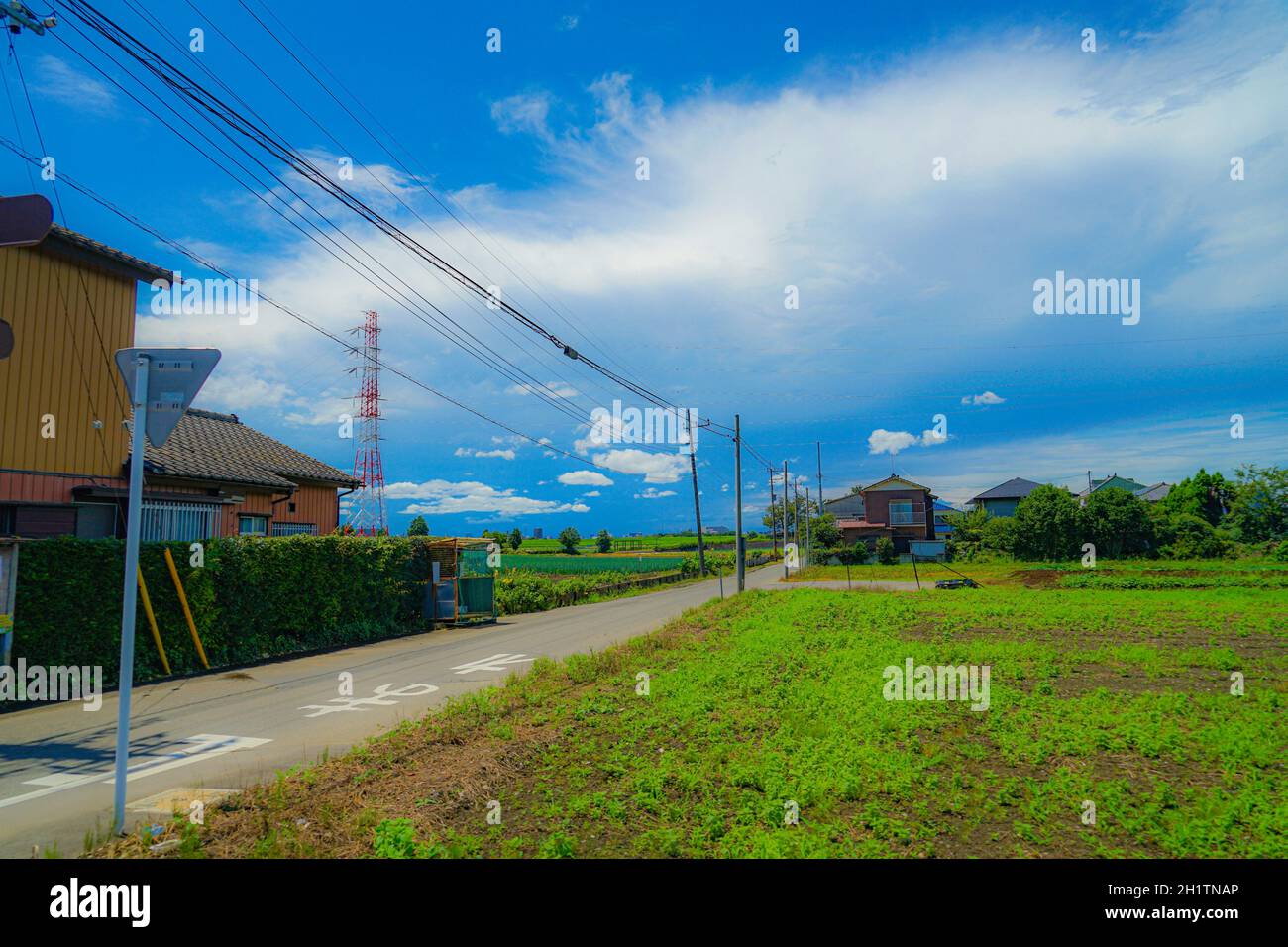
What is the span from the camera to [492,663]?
14430mm

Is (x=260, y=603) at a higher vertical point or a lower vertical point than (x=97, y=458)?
lower

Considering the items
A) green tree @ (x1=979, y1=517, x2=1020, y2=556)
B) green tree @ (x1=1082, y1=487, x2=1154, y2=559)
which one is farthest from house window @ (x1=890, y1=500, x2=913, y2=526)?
green tree @ (x1=1082, y1=487, x2=1154, y2=559)

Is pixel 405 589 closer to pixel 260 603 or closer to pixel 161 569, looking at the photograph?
pixel 260 603

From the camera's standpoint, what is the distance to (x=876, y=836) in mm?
5043

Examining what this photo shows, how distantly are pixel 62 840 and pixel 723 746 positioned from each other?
563 cm

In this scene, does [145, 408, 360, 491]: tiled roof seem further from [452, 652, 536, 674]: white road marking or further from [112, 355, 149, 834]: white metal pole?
[112, 355, 149, 834]: white metal pole

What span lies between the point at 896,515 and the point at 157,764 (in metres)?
71.1

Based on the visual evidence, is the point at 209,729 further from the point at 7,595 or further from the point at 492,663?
the point at 492,663

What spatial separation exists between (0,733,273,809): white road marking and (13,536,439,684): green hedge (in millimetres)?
4551

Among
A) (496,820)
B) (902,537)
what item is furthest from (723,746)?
(902,537)

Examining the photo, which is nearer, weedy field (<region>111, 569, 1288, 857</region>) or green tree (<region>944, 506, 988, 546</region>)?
weedy field (<region>111, 569, 1288, 857</region>)

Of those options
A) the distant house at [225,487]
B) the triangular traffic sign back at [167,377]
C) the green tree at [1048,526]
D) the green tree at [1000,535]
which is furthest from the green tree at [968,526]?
the triangular traffic sign back at [167,377]

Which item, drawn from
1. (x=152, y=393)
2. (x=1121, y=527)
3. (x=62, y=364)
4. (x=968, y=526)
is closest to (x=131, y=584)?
(x=152, y=393)

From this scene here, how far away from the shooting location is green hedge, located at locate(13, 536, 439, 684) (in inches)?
424
